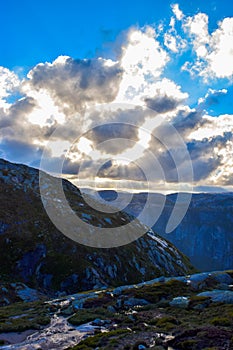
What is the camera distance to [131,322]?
35031mm

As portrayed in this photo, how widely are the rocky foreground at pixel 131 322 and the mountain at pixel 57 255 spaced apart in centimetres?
3373

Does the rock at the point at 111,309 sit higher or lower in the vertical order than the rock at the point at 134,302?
higher

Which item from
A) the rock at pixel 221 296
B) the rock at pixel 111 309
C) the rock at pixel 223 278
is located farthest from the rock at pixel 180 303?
the rock at pixel 223 278

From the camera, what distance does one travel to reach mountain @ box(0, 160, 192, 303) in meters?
85.5

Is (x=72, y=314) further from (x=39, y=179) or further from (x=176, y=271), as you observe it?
(x=39, y=179)

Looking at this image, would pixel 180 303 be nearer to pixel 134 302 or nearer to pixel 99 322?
pixel 134 302

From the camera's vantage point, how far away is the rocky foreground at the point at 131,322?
26.4 m

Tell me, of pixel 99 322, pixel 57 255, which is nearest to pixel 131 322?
pixel 99 322

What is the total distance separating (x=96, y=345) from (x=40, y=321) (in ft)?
47.2

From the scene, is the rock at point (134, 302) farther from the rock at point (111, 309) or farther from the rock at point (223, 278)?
the rock at point (223, 278)

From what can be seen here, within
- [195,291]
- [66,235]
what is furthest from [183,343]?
[66,235]

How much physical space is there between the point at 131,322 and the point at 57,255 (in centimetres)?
6066

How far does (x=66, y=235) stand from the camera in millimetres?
101750

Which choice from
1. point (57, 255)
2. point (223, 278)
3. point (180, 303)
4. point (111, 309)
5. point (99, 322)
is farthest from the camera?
point (57, 255)
